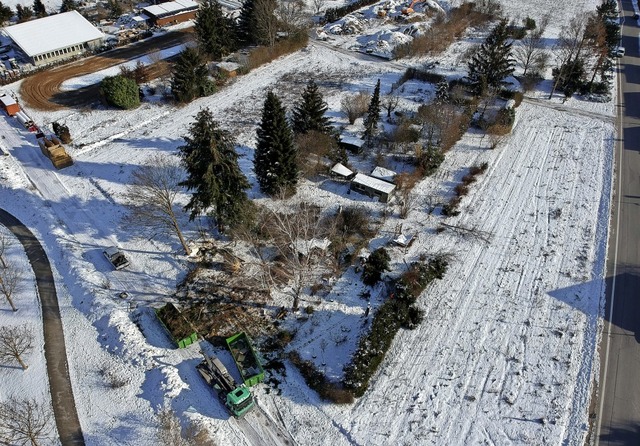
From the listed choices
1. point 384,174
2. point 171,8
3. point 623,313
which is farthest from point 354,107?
point 171,8

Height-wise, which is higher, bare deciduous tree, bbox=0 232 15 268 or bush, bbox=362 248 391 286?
bare deciduous tree, bbox=0 232 15 268

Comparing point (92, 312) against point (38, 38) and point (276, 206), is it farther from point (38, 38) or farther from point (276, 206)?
point (38, 38)

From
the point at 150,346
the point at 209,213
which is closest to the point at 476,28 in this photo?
the point at 209,213

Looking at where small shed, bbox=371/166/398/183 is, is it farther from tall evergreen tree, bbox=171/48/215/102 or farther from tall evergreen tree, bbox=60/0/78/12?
tall evergreen tree, bbox=60/0/78/12

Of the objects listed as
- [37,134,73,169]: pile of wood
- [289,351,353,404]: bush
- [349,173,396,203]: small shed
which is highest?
[37,134,73,169]: pile of wood

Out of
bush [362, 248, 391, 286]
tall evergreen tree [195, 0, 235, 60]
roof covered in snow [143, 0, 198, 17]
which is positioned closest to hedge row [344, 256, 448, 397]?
bush [362, 248, 391, 286]

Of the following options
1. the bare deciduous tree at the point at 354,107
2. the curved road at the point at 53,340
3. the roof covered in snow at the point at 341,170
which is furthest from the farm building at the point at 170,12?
the roof covered in snow at the point at 341,170

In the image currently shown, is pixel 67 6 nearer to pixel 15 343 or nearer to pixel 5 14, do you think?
pixel 5 14
